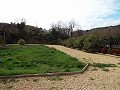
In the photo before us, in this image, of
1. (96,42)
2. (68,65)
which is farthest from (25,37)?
(68,65)

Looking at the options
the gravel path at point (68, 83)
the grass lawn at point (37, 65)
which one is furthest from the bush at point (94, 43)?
the gravel path at point (68, 83)

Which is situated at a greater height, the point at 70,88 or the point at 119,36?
the point at 119,36

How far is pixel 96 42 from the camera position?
2155 centimetres

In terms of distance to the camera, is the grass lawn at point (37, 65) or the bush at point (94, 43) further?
the bush at point (94, 43)

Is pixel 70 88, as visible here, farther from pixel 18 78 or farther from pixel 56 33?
pixel 56 33

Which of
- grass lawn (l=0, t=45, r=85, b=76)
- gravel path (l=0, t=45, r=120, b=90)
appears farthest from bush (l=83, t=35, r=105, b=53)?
gravel path (l=0, t=45, r=120, b=90)

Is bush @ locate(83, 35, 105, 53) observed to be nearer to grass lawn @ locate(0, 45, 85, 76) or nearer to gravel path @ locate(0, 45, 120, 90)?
grass lawn @ locate(0, 45, 85, 76)

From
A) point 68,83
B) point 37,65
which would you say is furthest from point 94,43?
point 68,83

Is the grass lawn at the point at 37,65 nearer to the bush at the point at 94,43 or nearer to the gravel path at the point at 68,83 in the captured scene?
the gravel path at the point at 68,83

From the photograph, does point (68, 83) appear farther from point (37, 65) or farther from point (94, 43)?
point (94, 43)

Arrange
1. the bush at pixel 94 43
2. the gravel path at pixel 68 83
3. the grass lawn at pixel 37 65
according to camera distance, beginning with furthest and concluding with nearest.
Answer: the bush at pixel 94 43 → the grass lawn at pixel 37 65 → the gravel path at pixel 68 83

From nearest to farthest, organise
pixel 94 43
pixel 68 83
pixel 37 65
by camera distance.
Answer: pixel 68 83
pixel 37 65
pixel 94 43

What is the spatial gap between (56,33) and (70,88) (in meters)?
40.6

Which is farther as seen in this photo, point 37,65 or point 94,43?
point 94,43
